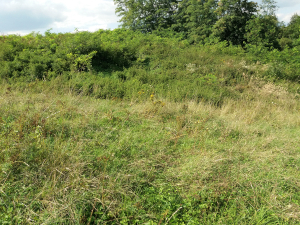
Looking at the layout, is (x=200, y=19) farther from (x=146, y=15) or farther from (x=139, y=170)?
(x=139, y=170)

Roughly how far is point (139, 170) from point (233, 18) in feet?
66.1

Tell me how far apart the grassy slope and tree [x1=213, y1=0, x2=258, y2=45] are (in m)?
16.6

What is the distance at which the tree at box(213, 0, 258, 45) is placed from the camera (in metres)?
19.7

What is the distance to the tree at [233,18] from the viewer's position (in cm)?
1972

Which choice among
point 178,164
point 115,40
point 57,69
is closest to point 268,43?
point 115,40

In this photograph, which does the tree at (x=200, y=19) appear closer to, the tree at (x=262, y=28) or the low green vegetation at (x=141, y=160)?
the tree at (x=262, y=28)

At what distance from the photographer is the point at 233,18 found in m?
19.7

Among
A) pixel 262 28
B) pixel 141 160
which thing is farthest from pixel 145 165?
pixel 262 28

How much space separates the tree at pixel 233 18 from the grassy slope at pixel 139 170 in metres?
16.6

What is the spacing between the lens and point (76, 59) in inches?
393

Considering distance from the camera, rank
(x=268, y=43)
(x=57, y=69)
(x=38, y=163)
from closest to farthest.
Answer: (x=38, y=163), (x=57, y=69), (x=268, y=43)

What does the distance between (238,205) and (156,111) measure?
3.54 metres

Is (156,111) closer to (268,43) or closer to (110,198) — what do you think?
(110,198)

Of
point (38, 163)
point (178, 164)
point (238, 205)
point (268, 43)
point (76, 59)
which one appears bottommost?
point (238, 205)
